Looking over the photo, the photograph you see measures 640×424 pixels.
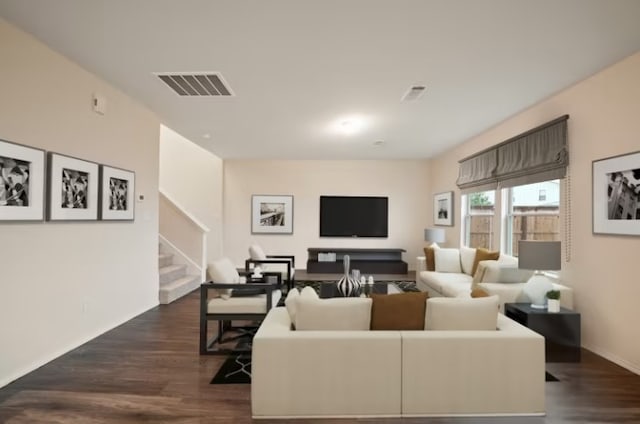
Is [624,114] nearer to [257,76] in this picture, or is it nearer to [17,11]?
[257,76]

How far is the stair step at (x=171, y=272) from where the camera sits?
594 centimetres

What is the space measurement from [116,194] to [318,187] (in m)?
5.18

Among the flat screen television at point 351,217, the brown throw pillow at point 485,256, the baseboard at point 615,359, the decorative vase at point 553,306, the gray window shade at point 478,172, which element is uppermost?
the gray window shade at point 478,172

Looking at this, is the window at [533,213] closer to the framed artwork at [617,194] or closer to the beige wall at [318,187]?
the framed artwork at [617,194]

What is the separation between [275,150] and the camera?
7.68 m

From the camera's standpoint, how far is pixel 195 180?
880 centimetres

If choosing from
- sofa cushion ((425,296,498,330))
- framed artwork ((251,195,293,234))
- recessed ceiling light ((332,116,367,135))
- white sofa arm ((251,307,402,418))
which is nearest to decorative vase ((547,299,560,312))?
sofa cushion ((425,296,498,330))

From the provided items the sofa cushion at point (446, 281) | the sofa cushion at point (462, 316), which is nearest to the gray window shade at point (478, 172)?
the sofa cushion at point (446, 281)

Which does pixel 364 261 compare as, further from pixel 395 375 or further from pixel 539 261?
pixel 395 375

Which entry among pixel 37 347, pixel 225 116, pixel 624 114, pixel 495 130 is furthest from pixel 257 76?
pixel 495 130

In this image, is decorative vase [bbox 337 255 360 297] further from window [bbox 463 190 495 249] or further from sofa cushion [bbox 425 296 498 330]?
window [bbox 463 190 495 249]

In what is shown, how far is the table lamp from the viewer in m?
3.69

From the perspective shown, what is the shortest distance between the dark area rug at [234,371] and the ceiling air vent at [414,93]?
326cm

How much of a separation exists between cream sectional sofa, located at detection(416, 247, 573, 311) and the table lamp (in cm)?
19
